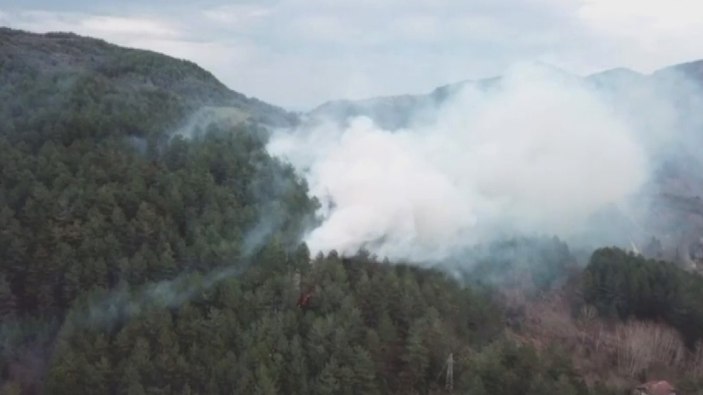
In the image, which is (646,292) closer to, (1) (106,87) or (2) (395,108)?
(1) (106,87)

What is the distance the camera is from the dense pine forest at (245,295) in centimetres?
3186

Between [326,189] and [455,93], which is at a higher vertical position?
[455,93]

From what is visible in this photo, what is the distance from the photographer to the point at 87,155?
46.0 m

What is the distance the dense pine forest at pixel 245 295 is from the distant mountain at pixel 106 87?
87 centimetres

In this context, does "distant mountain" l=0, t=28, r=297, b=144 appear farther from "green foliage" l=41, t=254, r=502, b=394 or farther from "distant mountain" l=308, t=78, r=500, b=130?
"green foliage" l=41, t=254, r=502, b=394

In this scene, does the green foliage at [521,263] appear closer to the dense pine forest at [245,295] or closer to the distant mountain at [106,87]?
the dense pine forest at [245,295]

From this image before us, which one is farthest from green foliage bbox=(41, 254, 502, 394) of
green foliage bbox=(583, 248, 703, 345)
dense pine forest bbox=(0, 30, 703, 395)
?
green foliage bbox=(583, 248, 703, 345)

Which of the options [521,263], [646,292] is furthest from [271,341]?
[646,292]

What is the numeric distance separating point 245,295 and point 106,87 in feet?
126

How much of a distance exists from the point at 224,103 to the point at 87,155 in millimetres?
40710

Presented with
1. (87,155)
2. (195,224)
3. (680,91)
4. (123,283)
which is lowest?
(123,283)

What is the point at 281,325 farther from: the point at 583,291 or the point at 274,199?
the point at 583,291

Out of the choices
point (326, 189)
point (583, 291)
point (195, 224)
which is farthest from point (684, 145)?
point (195, 224)

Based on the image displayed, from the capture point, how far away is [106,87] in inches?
2635
